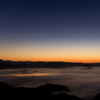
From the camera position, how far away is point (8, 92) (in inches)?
332

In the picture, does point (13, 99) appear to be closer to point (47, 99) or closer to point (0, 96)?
point (0, 96)

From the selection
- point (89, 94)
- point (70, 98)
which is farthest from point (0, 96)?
point (89, 94)

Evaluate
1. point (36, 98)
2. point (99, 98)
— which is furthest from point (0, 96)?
point (99, 98)

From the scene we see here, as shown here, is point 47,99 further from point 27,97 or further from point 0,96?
point 0,96

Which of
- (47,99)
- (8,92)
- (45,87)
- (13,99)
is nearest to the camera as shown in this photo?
(13,99)

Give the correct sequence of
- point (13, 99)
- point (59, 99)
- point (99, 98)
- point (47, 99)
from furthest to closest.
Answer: point (99, 98)
point (59, 99)
point (47, 99)
point (13, 99)

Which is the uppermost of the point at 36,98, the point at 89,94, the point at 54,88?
the point at 36,98

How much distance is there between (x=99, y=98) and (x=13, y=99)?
38.4ft

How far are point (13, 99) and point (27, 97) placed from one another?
1.11 meters

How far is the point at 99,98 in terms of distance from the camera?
15188mm

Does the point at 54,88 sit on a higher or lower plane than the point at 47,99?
lower

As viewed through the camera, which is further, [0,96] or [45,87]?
[45,87]

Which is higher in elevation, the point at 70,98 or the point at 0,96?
the point at 0,96

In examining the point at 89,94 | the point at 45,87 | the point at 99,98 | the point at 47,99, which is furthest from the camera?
the point at 89,94
